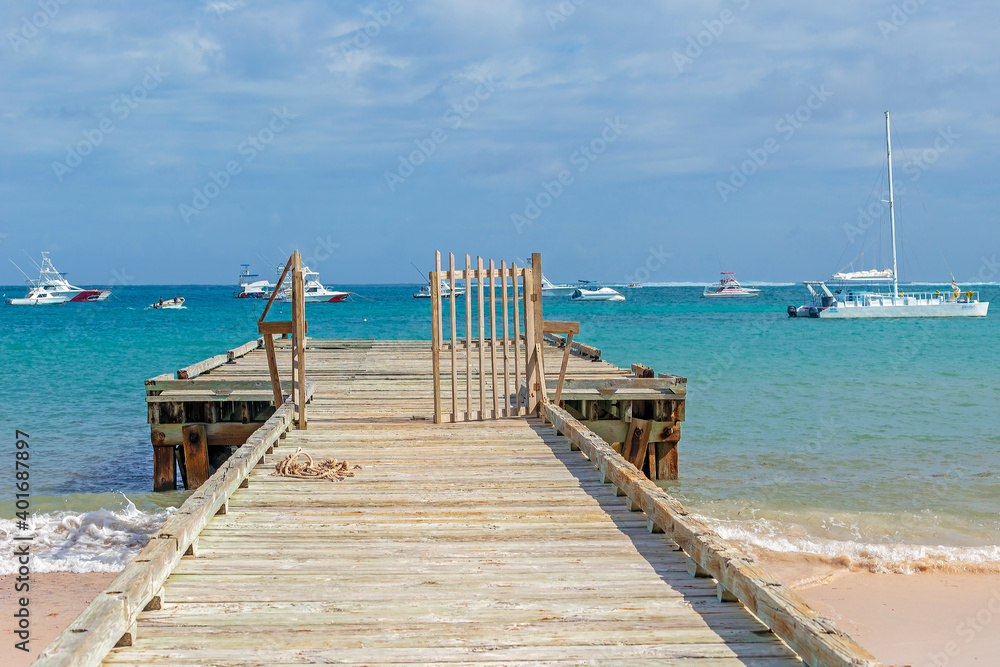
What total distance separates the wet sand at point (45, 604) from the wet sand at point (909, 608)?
6785 mm

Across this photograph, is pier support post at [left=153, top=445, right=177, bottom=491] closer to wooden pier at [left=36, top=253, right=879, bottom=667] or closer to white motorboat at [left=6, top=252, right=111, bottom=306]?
wooden pier at [left=36, top=253, right=879, bottom=667]

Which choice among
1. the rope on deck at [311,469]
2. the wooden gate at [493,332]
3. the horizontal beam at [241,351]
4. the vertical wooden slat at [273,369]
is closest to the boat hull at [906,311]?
the horizontal beam at [241,351]

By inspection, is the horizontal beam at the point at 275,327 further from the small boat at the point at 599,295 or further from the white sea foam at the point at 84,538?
the small boat at the point at 599,295

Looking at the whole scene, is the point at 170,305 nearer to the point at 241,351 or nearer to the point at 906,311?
the point at 906,311

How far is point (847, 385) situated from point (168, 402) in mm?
20094

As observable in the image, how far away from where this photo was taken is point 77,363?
31.8 m

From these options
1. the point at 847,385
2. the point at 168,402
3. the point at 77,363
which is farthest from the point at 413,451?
the point at 77,363

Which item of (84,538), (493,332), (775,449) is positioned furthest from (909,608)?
(84,538)

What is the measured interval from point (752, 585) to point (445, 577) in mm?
1711

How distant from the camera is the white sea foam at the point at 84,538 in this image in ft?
30.1

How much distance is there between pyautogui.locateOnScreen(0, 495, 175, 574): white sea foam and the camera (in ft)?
30.1

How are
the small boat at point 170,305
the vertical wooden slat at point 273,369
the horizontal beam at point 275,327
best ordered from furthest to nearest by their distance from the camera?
the small boat at point 170,305, the vertical wooden slat at point 273,369, the horizontal beam at point 275,327

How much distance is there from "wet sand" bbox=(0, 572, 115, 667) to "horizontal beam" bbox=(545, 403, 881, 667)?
194 inches

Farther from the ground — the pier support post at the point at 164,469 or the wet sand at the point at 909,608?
the pier support post at the point at 164,469
